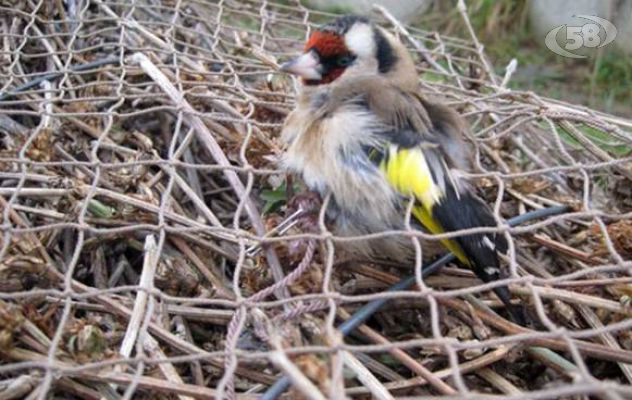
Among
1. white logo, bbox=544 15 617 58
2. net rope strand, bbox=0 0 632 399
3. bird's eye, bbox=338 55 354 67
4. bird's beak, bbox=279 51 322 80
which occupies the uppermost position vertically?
bird's eye, bbox=338 55 354 67

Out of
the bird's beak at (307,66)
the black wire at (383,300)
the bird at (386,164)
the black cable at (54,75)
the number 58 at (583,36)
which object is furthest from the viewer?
the number 58 at (583,36)

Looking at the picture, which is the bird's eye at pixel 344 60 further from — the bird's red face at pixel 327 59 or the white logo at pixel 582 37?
the white logo at pixel 582 37

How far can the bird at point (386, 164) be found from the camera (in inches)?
55.1

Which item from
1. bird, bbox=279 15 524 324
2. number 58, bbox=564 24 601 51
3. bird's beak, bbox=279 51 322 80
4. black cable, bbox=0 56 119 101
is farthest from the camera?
number 58, bbox=564 24 601 51

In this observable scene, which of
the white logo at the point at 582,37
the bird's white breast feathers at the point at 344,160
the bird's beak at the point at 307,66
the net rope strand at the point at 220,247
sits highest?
the bird's beak at the point at 307,66

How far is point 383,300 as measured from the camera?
133 centimetres

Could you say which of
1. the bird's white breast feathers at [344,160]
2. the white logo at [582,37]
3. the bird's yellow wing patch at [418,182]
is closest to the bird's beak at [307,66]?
the bird's white breast feathers at [344,160]

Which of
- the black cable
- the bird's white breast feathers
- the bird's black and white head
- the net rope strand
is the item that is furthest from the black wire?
the black cable

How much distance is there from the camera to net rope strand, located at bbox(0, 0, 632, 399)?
120cm

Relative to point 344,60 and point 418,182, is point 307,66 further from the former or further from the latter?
point 418,182

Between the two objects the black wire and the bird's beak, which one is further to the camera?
the bird's beak

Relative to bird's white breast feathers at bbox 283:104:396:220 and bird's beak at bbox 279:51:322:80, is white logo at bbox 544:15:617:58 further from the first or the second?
bird's white breast feathers at bbox 283:104:396:220

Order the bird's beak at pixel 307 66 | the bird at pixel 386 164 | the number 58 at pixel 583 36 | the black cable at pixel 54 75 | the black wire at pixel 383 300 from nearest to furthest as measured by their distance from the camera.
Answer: the black wire at pixel 383 300
the bird at pixel 386 164
the bird's beak at pixel 307 66
the black cable at pixel 54 75
the number 58 at pixel 583 36

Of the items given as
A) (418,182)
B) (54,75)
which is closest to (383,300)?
(418,182)
